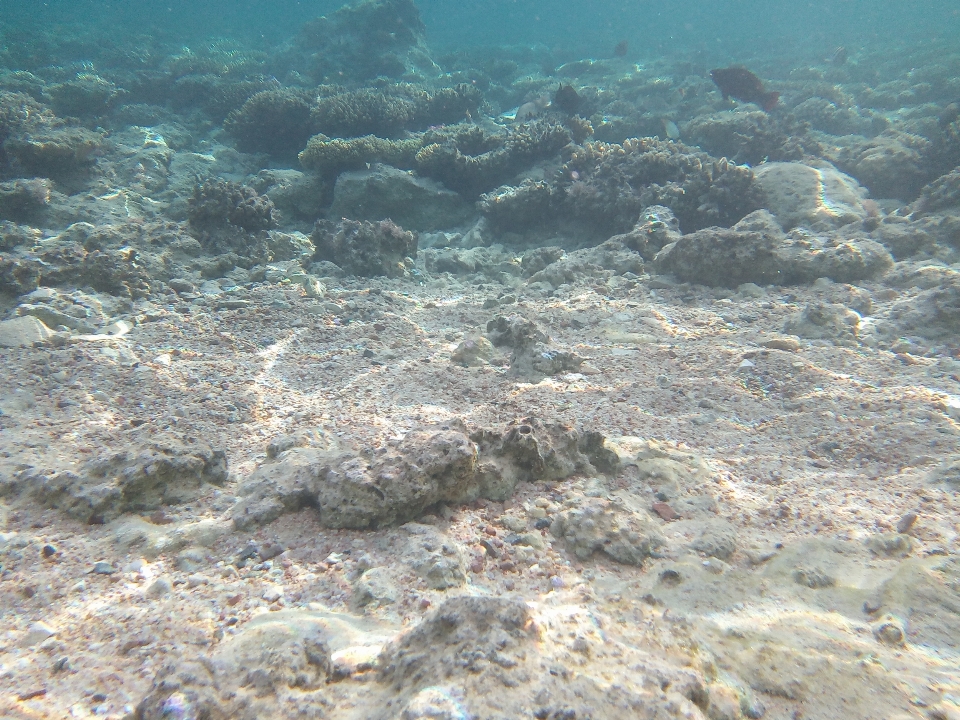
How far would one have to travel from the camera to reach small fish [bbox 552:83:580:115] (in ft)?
38.5

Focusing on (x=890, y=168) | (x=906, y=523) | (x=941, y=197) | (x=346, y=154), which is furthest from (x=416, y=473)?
(x=890, y=168)

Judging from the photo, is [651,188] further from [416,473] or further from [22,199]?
[22,199]

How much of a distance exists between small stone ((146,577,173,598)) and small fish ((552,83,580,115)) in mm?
12604

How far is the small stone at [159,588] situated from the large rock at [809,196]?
7.55 metres

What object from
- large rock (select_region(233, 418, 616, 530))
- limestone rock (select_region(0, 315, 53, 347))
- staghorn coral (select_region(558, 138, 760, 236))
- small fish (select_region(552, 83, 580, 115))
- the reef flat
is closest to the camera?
the reef flat

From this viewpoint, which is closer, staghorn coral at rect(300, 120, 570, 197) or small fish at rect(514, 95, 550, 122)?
staghorn coral at rect(300, 120, 570, 197)

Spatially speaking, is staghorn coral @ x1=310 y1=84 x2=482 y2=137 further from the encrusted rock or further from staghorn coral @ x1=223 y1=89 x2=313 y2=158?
the encrusted rock

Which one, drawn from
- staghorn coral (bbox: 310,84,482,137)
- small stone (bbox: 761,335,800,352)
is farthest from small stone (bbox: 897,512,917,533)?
staghorn coral (bbox: 310,84,482,137)

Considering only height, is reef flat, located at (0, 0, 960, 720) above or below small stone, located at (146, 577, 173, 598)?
above

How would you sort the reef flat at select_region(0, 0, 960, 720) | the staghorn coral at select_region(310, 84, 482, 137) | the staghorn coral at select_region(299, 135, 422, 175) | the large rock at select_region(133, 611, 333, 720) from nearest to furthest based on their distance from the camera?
1. the large rock at select_region(133, 611, 333, 720)
2. the reef flat at select_region(0, 0, 960, 720)
3. the staghorn coral at select_region(299, 135, 422, 175)
4. the staghorn coral at select_region(310, 84, 482, 137)

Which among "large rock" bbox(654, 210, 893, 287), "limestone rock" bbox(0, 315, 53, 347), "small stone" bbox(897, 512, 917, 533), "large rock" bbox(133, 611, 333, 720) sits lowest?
"large rock" bbox(133, 611, 333, 720)

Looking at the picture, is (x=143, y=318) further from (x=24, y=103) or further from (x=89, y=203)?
(x=24, y=103)

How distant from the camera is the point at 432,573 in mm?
1904

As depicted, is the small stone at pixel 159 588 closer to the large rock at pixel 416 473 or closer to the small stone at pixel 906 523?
the large rock at pixel 416 473
